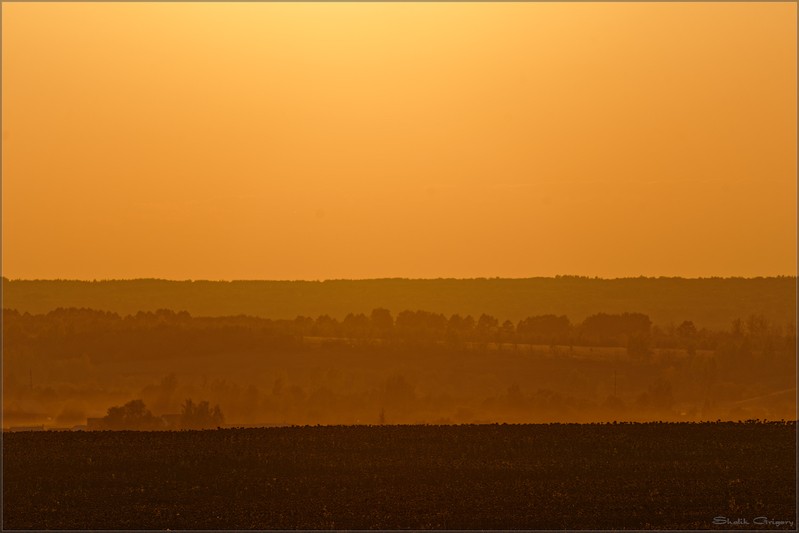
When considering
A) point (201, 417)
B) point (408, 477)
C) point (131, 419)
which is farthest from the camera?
point (201, 417)

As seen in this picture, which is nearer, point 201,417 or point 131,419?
point 131,419

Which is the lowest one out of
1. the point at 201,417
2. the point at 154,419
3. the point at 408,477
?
the point at 408,477

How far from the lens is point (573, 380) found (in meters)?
133

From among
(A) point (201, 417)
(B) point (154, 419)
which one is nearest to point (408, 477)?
(B) point (154, 419)

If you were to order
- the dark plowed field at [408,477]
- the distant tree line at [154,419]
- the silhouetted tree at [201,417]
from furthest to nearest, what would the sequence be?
the silhouetted tree at [201,417] < the distant tree line at [154,419] < the dark plowed field at [408,477]

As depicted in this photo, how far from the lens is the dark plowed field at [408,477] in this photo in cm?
3172

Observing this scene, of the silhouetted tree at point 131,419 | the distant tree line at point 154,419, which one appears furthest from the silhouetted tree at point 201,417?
the silhouetted tree at point 131,419

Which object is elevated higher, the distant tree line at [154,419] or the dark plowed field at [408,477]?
the distant tree line at [154,419]

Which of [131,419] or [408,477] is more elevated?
[131,419]

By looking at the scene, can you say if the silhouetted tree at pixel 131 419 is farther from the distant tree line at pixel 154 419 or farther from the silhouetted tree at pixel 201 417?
the silhouetted tree at pixel 201 417

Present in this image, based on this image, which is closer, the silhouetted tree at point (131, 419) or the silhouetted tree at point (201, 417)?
the silhouetted tree at point (131, 419)

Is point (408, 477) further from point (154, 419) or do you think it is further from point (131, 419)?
point (154, 419)

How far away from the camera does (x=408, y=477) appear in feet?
119

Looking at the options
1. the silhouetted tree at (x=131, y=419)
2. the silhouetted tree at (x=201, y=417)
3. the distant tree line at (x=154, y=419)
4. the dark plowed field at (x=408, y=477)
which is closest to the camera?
the dark plowed field at (x=408, y=477)
